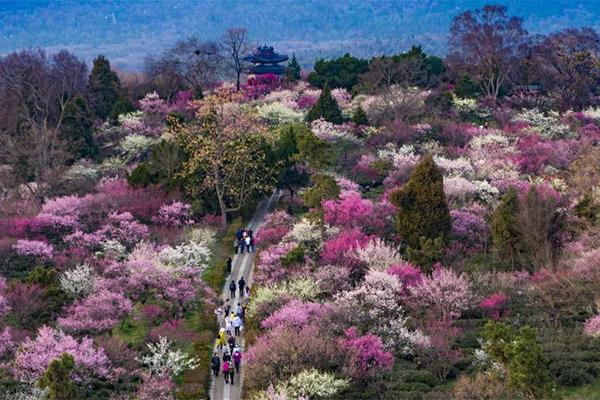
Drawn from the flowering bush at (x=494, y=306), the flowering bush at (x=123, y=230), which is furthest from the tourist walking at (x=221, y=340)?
the flowering bush at (x=123, y=230)

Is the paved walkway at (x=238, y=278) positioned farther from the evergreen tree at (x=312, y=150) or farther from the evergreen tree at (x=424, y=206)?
the evergreen tree at (x=424, y=206)

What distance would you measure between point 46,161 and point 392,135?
969 inches

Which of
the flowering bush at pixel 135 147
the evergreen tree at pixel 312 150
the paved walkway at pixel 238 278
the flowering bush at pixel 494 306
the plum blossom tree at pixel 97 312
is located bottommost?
the paved walkway at pixel 238 278

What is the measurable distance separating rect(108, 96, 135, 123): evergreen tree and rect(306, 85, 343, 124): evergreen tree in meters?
15.5

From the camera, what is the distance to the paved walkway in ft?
103

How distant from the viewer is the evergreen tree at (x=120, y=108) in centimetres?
7425

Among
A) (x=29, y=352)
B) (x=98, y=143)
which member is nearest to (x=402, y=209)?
(x=29, y=352)

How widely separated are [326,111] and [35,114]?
886 inches

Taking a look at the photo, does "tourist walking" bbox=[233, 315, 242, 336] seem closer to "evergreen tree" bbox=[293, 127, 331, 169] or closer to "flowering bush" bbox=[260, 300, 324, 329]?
"flowering bush" bbox=[260, 300, 324, 329]

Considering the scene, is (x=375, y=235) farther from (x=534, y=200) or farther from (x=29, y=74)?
(x=29, y=74)

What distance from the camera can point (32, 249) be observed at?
4234 centimetres

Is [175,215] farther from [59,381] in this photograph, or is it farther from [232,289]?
[59,381]

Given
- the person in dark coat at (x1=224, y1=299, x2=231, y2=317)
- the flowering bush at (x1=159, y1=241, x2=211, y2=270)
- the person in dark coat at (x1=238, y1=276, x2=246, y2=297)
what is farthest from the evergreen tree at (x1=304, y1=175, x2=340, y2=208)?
the person in dark coat at (x1=224, y1=299, x2=231, y2=317)

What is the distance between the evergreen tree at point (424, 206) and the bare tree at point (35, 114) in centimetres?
2317
